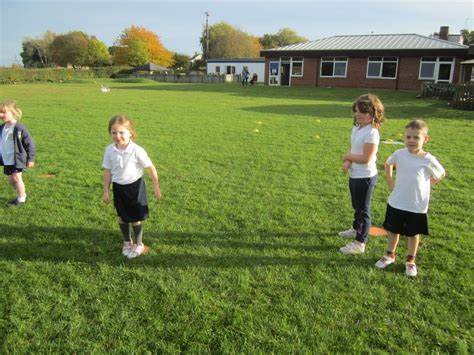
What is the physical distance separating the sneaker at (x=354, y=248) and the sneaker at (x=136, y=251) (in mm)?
2137

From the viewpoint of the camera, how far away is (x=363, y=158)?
12.4ft

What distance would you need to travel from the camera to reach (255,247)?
4.15 m

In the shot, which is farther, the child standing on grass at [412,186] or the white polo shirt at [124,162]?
the white polo shirt at [124,162]

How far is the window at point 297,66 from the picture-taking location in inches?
1454

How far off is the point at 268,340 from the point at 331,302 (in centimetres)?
73

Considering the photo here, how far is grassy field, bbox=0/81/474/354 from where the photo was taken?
278 cm

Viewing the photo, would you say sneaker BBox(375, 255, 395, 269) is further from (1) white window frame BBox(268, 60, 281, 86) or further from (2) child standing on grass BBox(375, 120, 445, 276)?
(1) white window frame BBox(268, 60, 281, 86)

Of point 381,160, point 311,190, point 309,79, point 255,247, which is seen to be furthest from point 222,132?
point 309,79

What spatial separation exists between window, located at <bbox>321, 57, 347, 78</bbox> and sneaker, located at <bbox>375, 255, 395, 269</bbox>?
33.5 metres

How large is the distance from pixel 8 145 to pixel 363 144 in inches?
181

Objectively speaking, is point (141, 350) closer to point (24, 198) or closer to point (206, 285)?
point (206, 285)

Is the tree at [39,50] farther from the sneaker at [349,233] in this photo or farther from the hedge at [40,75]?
the sneaker at [349,233]

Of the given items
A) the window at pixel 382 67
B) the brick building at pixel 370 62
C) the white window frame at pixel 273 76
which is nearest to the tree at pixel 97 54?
the white window frame at pixel 273 76

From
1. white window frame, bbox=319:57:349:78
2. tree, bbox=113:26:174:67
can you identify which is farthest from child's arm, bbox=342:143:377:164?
tree, bbox=113:26:174:67
